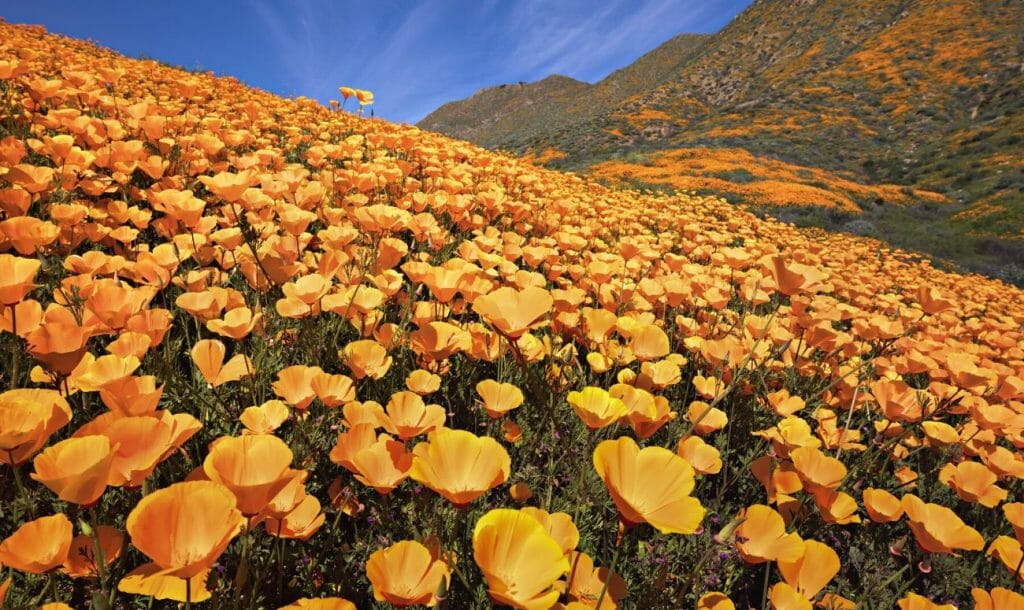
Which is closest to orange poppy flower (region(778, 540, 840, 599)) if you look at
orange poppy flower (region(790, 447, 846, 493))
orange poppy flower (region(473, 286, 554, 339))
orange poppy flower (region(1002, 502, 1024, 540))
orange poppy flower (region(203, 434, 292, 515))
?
orange poppy flower (region(790, 447, 846, 493))

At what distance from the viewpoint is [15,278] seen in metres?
1.30

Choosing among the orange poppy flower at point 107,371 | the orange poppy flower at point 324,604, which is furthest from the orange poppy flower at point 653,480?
the orange poppy flower at point 107,371

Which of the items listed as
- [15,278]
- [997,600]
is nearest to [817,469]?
[997,600]

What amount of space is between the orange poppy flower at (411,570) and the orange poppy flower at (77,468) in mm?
477

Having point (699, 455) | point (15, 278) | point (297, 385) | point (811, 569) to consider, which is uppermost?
point (15, 278)

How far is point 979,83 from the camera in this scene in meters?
33.6

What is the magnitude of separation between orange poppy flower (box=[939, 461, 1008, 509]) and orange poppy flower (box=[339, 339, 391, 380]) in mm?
2174

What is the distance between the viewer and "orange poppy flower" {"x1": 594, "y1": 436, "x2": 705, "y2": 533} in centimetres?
99

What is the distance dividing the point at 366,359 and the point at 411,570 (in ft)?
2.58

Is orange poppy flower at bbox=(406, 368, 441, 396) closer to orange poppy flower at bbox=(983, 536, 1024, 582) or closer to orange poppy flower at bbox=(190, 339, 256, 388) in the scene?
orange poppy flower at bbox=(190, 339, 256, 388)

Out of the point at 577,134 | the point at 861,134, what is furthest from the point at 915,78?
the point at 577,134

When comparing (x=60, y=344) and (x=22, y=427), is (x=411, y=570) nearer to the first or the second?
(x=22, y=427)

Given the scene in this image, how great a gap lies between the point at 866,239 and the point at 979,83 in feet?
109

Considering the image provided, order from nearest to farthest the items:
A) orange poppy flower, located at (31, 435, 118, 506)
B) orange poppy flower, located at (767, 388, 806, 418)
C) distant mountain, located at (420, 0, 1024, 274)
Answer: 1. orange poppy flower, located at (31, 435, 118, 506)
2. orange poppy flower, located at (767, 388, 806, 418)
3. distant mountain, located at (420, 0, 1024, 274)
